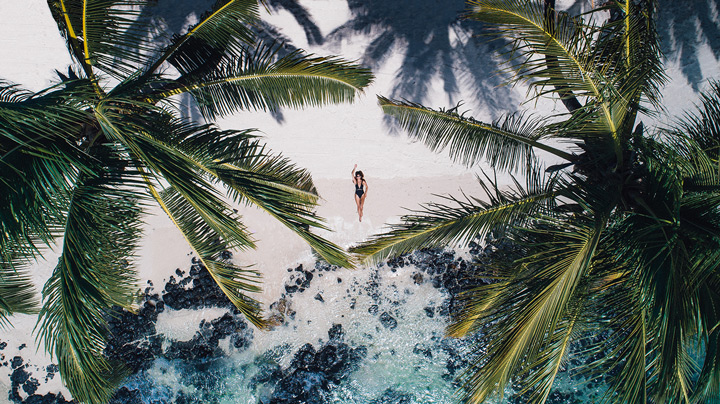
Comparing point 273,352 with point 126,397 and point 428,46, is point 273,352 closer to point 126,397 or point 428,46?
point 126,397

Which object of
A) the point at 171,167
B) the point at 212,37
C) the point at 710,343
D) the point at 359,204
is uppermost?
the point at 212,37

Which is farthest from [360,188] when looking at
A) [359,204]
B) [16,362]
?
[16,362]

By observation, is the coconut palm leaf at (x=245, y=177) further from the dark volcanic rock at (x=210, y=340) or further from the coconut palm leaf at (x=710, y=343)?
the dark volcanic rock at (x=210, y=340)

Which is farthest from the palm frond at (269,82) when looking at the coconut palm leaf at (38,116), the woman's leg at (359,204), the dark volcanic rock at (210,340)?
the dark volcanic rock at (210,340)

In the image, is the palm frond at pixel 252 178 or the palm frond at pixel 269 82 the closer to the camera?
the palm frond at pixel 252 178

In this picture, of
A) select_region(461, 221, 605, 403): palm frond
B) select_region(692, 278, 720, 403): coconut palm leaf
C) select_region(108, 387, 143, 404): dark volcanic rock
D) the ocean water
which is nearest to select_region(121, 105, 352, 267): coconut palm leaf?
select_region(461, 221, 605, 403): palm frond

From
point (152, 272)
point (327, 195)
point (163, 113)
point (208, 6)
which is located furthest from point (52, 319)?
point (208, 6)
